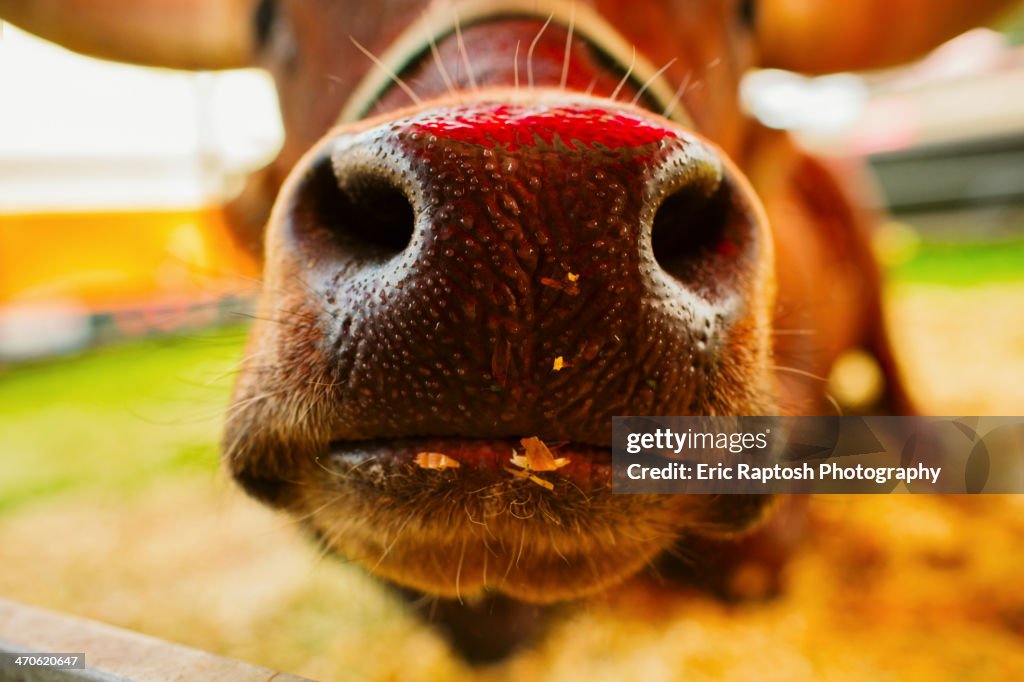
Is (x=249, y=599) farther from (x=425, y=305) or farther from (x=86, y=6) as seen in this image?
(x=86, y=6)

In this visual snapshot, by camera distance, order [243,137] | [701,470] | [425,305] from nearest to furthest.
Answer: [425,305]
[701,470]
[243,137]

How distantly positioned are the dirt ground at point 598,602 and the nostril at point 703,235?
64 cm

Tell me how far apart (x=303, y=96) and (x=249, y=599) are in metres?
1.20

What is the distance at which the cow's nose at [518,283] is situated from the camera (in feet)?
2.66

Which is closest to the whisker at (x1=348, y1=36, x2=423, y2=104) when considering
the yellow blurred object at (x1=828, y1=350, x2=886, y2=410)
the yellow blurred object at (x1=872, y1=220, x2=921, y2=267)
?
the yellow blurred object at (x1=828, y1=350, x2=886, y2=410)

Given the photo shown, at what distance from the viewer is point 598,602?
136 centimetres

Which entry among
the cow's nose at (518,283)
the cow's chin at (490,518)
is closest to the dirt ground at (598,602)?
the cow's chin at (490,518)

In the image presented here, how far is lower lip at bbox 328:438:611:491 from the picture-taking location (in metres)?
0.89

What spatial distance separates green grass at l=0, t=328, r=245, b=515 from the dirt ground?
0.54 ft

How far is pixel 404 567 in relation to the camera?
106 centimetres

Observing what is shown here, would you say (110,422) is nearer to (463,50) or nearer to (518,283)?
(463,50)

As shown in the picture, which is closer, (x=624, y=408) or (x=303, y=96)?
(x=624, y=408)

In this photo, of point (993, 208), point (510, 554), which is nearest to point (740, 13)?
point (510, 554)
